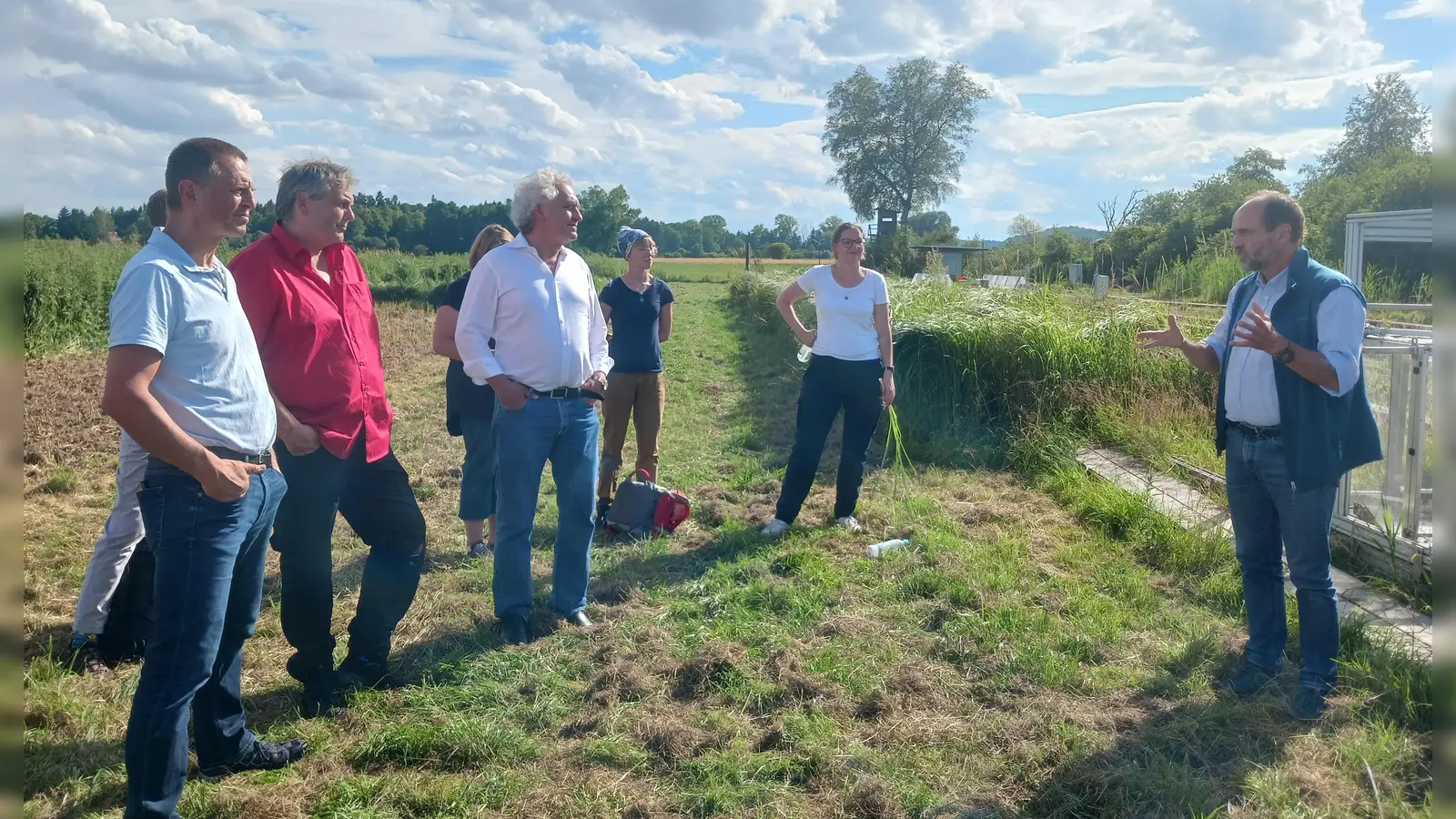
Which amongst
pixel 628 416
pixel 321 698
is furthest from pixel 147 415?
pixel 628 416

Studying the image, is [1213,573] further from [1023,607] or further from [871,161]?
[871,161]

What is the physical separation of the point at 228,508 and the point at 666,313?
4.23 metres

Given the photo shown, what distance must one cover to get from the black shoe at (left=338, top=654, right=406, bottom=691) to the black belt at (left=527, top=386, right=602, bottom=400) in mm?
1311

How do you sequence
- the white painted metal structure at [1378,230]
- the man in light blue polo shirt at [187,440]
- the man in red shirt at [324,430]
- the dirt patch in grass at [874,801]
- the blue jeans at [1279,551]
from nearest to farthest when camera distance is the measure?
the man in light blue polo shirt at [187,440], the dirt patch in grass at [874,801], the man in red shirt at [324,430], the blue jeans at [1279,551], the white painted metal structure at [1378,230]

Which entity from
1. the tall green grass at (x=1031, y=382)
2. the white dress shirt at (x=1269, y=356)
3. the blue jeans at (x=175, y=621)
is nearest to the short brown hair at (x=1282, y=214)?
the white dress shirt at (x=1269, y=356)

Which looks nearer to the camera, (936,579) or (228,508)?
(228,508)

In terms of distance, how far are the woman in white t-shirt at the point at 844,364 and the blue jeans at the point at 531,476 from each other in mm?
1931

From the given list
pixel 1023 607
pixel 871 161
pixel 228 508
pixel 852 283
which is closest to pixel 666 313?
pixel 852 283

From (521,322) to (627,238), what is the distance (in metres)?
2.49

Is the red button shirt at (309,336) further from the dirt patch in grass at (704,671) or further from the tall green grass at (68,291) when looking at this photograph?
the tall green grass at (68,291)

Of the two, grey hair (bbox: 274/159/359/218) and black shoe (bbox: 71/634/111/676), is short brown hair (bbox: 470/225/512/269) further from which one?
black shoe (bbox: 71/634/111/676)

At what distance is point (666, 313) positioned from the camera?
6.77m

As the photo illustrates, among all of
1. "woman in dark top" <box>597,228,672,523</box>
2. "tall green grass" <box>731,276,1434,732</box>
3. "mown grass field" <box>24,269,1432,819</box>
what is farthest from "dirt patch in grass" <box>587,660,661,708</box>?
"tall green grass" <box>731,276,1434,732</box>

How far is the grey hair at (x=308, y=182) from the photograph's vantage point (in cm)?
336
